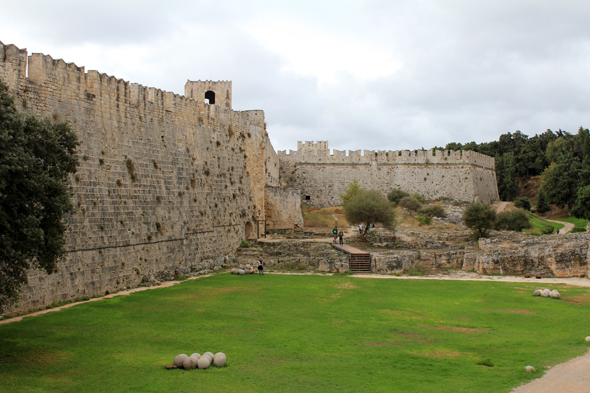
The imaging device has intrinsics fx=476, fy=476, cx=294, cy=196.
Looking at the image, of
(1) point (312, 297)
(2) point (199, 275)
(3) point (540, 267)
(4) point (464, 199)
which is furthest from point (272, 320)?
(4) point (464, 199)

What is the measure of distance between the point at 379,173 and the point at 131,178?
3693 cm

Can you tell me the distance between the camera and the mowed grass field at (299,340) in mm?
7758

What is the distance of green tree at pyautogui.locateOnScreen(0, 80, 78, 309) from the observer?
8430 mm

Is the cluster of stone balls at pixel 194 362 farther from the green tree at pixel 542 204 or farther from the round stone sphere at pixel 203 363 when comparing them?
the green tree at pixel 542 204

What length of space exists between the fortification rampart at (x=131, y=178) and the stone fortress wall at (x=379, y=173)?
25.1m

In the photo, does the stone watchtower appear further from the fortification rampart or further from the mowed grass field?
the mowed grass field

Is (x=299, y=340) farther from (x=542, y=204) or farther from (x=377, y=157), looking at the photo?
(x=542, y=204)

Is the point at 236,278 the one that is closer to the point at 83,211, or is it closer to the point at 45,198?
the point at 83,211

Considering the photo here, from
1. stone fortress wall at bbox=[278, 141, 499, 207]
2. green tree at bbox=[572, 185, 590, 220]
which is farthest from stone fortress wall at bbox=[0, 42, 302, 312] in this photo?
green tree at bbox=[572, 185, 590, 220]

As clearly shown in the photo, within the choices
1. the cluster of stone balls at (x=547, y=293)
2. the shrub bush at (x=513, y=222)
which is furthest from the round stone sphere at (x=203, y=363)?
the shrub bush at (x=513, y=222)

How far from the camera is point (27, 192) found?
8.86 m

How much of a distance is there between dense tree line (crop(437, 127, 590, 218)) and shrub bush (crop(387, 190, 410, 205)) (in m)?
15.4

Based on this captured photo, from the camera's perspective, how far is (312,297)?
50.6 ft

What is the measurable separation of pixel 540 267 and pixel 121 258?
17.5m
